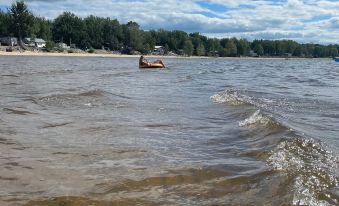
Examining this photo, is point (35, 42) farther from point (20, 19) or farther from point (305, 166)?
point (305, 166)

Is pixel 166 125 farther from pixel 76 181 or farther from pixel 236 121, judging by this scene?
pixel 76 181

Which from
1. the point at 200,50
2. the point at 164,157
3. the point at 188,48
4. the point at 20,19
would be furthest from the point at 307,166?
the point at 200,50

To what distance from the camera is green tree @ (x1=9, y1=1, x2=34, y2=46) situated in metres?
108

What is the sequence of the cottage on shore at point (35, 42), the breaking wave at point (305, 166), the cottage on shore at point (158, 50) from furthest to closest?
1. the cottage on shore at point (158, 50)
2. the cottage on shore at point (35, 42)
3. the breaking wave at point (305, 166)

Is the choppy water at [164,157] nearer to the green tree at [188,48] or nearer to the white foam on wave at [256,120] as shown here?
the white foam on wave at [256,120]

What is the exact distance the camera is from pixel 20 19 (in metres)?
109

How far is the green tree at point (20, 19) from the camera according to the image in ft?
353

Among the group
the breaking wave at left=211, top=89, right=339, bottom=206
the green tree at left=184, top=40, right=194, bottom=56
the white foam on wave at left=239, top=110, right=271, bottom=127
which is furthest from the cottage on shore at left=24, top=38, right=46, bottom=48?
the breaking wave at left=211, top=89, right=339, bottom=206

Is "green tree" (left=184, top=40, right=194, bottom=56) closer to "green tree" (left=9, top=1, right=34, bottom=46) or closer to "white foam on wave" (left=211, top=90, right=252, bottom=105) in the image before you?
"green tree" (left=9, top=1, right=34, bottom=46)

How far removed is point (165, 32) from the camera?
187 metres

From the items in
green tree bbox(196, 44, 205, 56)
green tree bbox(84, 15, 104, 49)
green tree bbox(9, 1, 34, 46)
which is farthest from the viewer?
green tree bbox(196, 44, 205, 56)

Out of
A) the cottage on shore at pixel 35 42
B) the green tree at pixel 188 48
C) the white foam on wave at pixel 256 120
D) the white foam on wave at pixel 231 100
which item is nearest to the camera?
the white foam on wave at pixel 256 120

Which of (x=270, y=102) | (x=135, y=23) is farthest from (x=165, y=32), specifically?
(x=270, y=102)

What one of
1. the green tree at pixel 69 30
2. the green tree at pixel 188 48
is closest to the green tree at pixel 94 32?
the green tree at pixel 69 30
